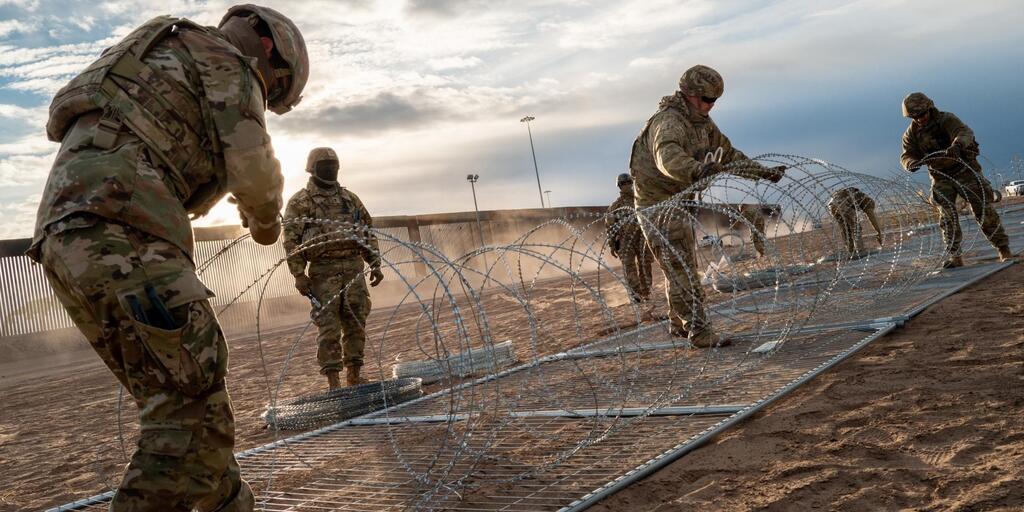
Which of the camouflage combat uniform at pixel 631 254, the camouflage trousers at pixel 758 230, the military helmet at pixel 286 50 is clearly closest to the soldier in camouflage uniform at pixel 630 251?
the camouflage combat uniform at pixel 631 254

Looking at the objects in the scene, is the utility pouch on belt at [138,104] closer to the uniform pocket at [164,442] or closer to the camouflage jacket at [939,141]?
the uniform pocket at [164,442]

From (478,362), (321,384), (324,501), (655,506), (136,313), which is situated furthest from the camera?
(321,384)

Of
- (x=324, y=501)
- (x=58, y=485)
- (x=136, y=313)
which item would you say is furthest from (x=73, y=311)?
(x=58, y=485)

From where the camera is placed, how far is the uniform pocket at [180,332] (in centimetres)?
216

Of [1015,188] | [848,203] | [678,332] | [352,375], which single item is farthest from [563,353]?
[1015,188]

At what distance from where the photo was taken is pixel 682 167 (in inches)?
216

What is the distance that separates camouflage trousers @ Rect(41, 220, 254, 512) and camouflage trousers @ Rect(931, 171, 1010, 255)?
877cm

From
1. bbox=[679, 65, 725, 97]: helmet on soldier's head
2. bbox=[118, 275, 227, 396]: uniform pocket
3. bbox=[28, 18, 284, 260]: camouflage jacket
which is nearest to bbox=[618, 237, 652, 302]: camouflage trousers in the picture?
bbox=[679, 65, 725, 97]: helmet on soldier's head

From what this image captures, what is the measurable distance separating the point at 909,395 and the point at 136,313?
3.67 m

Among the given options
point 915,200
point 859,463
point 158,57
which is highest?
point 158,57

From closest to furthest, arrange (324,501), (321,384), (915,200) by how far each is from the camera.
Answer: (324,501) < (915,200) < (321,384)

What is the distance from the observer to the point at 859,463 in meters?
3.10

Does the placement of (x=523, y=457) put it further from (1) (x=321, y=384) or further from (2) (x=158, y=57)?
(1) (x=321, y=384)

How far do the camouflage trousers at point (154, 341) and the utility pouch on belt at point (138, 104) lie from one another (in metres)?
0.33
